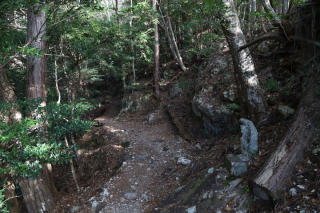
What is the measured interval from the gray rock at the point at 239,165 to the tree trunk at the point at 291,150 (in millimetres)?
658

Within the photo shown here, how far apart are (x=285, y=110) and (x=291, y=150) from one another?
1.70m

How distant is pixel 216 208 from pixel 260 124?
242cm

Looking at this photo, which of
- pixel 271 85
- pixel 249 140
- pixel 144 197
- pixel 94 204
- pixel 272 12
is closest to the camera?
pixel 249 140

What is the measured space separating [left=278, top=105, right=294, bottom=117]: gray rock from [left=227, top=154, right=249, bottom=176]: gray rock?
1436mm

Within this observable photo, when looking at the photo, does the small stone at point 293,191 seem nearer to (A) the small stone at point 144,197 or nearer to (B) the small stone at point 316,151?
(B) the small stone at point 316,151

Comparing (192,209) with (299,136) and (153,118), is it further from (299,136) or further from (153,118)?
(153,118)

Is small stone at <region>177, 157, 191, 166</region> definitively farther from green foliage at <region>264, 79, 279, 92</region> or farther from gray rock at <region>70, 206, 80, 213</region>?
gray rock at <region>70, 206, 80, 213</region>

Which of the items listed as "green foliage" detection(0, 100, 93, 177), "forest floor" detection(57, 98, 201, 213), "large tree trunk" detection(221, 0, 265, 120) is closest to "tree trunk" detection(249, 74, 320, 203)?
"large tree trunk" detection(221, 0, 265, 120)

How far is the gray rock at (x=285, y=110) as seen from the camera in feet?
14.1

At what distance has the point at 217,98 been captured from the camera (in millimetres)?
6883

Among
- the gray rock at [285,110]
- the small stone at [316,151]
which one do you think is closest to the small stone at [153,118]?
the gray rock at [285,110]

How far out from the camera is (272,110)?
4789 millimetres

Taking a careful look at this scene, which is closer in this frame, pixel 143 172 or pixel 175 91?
pixel 143 172

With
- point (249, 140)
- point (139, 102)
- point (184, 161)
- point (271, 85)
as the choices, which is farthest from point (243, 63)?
point (139, 102)
